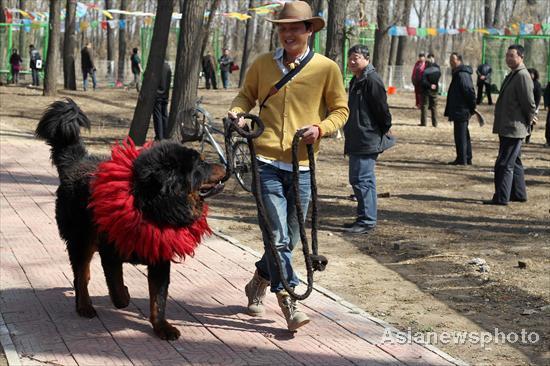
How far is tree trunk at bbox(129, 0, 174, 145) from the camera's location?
15844 millimetres

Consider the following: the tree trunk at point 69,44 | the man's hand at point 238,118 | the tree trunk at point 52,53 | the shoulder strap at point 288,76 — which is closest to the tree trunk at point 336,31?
the tree trunk at point 52,53

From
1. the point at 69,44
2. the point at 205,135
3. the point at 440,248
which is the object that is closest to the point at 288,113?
the point at 440,248

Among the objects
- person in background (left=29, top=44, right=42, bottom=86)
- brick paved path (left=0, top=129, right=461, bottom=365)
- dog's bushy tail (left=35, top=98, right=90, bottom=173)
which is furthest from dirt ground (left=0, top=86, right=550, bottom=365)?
person in background (left=29, top=44, right=42, bottom=86)

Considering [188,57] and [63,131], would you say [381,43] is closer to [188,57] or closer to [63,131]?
[188,57]

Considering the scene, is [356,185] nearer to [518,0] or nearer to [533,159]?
[533,159]

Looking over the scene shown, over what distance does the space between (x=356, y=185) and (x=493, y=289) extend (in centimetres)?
272

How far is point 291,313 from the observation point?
5555 millimetres

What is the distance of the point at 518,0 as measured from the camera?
68.2m

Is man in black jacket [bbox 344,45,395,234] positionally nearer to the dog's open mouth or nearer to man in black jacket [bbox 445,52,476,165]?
the dog's open mouth

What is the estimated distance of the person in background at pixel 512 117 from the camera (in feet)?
36.4

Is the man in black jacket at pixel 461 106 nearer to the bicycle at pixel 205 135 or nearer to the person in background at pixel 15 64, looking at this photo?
the bicycle at pixel 205 135

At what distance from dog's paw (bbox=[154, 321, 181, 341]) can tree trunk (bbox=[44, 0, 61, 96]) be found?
23946mm

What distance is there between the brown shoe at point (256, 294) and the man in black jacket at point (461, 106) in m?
9.97

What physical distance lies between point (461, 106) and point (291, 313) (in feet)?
34.0
